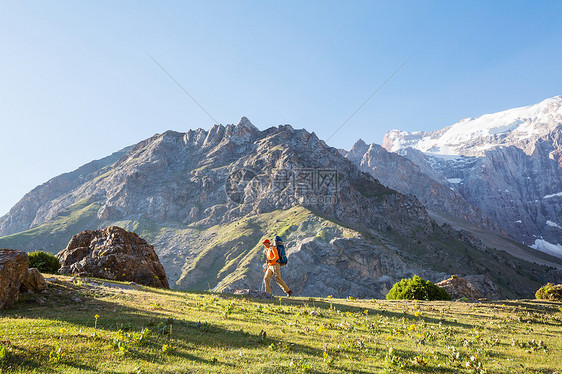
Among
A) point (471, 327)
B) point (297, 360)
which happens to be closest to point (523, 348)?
point (471, 327)

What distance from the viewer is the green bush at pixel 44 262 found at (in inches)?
1056

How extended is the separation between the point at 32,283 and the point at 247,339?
12.7 meters

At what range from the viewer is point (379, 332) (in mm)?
14039

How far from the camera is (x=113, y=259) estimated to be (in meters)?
30.0

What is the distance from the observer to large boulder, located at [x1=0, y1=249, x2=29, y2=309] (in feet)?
47.0

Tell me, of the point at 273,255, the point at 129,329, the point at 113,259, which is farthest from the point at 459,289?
the point at 129,329

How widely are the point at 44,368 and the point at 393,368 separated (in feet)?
29.9

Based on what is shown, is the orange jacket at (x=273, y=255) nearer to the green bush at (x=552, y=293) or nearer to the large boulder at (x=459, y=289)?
the large boulder at (x=459, y=289)

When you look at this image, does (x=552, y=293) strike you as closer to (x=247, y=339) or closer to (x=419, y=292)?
(x=419, y=292)

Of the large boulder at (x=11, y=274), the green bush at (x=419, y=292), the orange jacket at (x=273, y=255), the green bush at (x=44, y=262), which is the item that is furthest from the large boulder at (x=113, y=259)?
the green bush at (x=419, y=292)

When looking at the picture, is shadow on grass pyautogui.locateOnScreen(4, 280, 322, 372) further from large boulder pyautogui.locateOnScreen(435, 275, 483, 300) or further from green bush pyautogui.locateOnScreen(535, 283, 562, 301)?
large boulder pyautogui.locateOnScreen(435, 275, 483, 300)

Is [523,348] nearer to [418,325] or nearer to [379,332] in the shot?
[418,325]

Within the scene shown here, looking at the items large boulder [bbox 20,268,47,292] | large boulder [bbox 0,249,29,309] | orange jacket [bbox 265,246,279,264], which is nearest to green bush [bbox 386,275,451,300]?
orange jacket [bbox 265,246,279,264]

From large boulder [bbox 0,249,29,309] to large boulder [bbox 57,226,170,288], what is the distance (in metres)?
13.8
